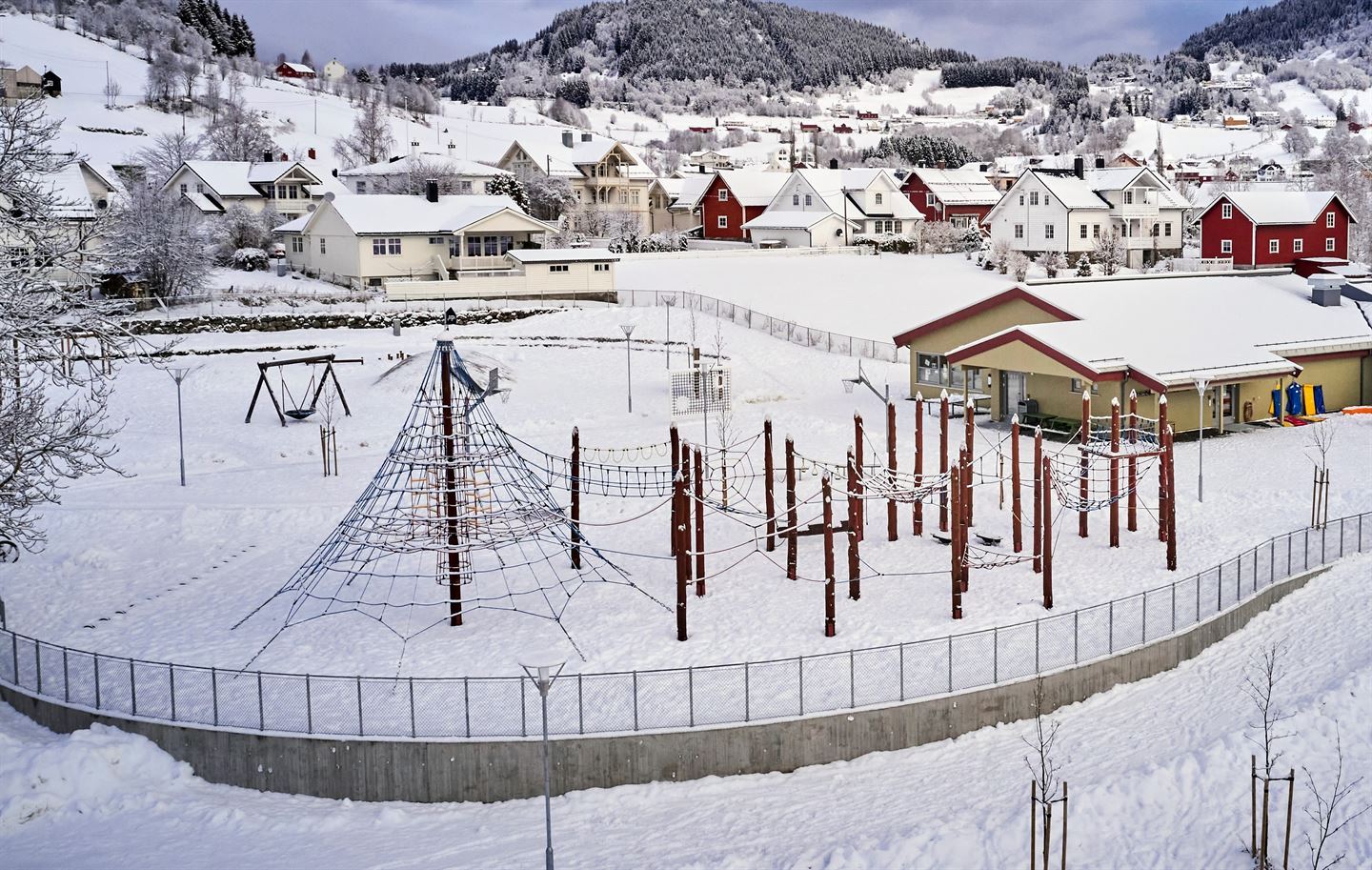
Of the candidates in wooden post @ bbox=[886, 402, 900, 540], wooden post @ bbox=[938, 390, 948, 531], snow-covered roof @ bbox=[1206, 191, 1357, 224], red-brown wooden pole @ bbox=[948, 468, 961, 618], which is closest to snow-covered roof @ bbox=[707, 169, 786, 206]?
snow-covered roof @ bbox=[1206, 191, 1357, 224]

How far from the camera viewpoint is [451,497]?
2720 cm

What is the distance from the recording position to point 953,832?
19781 mm

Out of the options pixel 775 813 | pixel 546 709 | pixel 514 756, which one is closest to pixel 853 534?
pixel 775 813

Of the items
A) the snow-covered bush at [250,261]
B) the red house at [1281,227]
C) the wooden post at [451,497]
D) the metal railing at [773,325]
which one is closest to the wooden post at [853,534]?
the wooden post at [451,497]

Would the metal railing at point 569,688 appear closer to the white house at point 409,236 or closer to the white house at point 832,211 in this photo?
the white house at point 409,236

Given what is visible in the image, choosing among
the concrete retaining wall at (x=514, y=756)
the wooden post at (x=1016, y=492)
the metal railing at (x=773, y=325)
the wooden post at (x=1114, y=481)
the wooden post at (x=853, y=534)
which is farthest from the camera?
the metal railing at (x=773, y=325)

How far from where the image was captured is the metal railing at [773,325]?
57438 millimetres

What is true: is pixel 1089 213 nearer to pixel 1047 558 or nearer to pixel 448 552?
pixel 1047 558

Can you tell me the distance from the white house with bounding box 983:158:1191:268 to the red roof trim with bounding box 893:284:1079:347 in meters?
33.7

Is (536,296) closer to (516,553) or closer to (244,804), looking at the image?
(516,553)

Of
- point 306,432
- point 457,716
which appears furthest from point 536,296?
point 457,716

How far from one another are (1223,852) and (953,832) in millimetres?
3582

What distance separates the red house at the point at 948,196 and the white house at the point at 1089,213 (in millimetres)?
11632

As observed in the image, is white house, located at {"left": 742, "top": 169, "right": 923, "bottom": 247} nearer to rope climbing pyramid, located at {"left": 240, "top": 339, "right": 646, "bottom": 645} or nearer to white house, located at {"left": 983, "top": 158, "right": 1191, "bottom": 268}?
white house, located at {"left": 983, "top": 158, "right": 1191, "bottom": 268}
